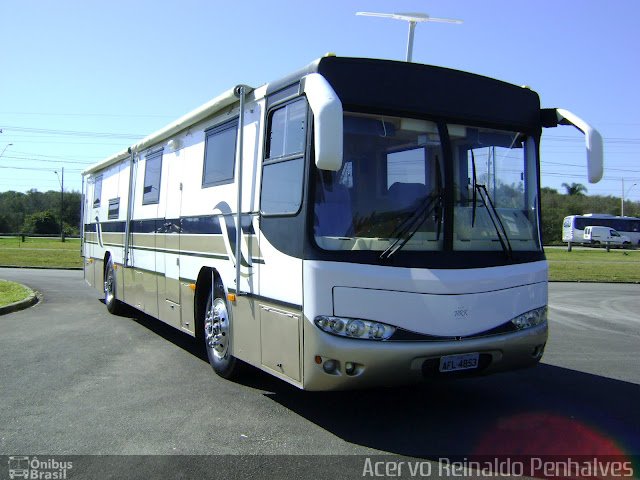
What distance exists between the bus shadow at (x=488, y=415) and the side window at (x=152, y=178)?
4.04 metres

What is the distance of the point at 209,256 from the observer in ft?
22.7

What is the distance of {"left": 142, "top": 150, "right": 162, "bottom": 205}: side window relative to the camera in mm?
8969

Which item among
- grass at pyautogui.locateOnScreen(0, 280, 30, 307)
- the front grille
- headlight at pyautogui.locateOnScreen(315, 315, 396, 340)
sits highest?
headlight at pyautogui.locateOnScreen(315, 315, 396, 340)

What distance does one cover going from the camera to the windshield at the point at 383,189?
4.99 meters

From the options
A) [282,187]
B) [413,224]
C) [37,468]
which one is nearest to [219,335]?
[282,187]

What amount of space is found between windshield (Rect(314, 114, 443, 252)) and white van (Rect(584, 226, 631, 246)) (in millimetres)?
63322

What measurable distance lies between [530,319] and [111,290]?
27.6 ft

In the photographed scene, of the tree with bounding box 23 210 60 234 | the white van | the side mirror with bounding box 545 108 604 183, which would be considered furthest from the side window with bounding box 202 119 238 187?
the tree with bounding box 23 210 60 234

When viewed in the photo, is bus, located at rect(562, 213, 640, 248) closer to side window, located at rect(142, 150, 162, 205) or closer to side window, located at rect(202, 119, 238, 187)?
side window, located at rect(142, 150, 162, 205)

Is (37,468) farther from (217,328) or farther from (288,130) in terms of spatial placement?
(288,130)

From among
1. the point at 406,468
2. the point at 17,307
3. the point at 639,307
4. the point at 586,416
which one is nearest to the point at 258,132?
the point at 406,468

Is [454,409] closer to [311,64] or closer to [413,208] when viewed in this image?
[413,208]

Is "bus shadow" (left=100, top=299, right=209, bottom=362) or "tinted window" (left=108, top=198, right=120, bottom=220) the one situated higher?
"tinted window" (left=108, top=198, right=120, bottom=220)

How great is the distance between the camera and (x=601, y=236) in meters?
62.9
